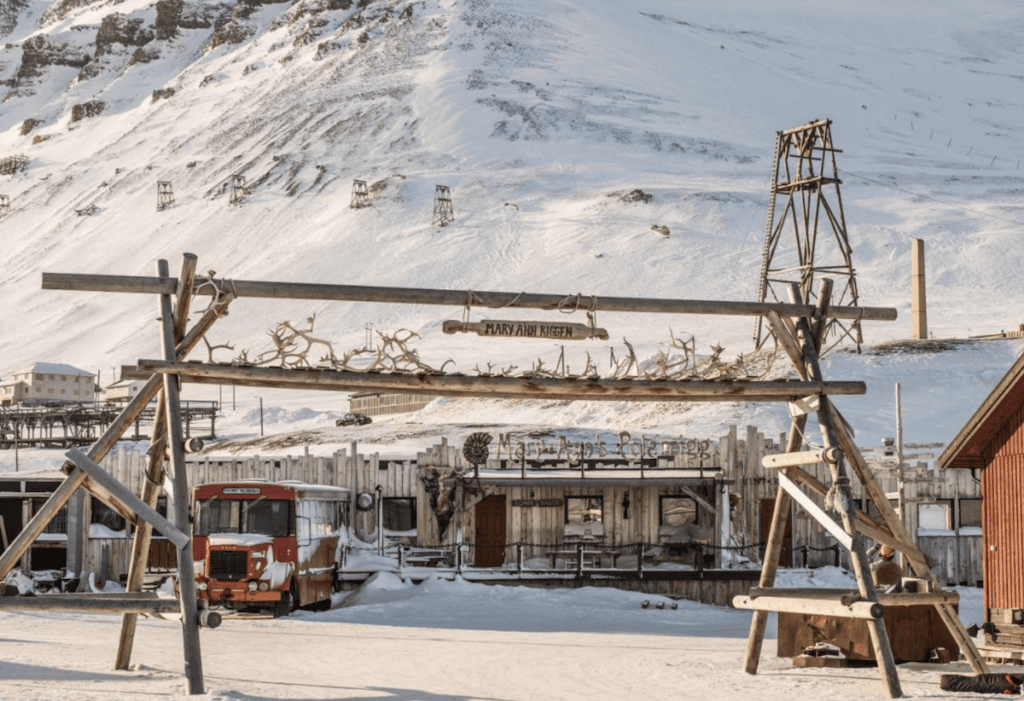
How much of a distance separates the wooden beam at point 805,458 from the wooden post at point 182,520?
587 centimetres

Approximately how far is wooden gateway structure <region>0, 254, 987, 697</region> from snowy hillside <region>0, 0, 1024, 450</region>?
31.2 m

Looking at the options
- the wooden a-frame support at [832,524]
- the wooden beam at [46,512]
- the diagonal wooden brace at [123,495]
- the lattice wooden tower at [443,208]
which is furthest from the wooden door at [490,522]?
the lattice wooden tower at [443,208]

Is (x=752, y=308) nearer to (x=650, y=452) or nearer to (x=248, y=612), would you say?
(x=248, y=612)

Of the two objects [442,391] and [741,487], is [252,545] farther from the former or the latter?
[741,487]

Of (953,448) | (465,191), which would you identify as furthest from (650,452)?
(465,191)

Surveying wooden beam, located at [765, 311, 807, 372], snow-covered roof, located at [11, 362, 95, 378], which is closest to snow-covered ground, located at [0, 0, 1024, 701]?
wooden beam, located at [765, 311, 807, 372]

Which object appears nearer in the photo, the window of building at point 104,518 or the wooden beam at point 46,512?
the wooden beam at point 46,512

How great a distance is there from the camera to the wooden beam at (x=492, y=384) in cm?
1387

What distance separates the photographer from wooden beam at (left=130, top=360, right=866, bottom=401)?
45.5 feet

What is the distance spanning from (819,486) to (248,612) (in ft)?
44.5

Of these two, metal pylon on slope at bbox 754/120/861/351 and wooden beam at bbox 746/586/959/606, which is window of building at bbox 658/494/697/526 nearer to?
metal pylon on slope at bbox 754/120/861/351

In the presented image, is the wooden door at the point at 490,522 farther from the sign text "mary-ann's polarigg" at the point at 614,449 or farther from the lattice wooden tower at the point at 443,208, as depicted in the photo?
the lattice wooden tower at the point at 443,208

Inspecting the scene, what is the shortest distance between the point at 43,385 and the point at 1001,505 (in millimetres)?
65657

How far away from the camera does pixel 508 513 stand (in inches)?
1266
